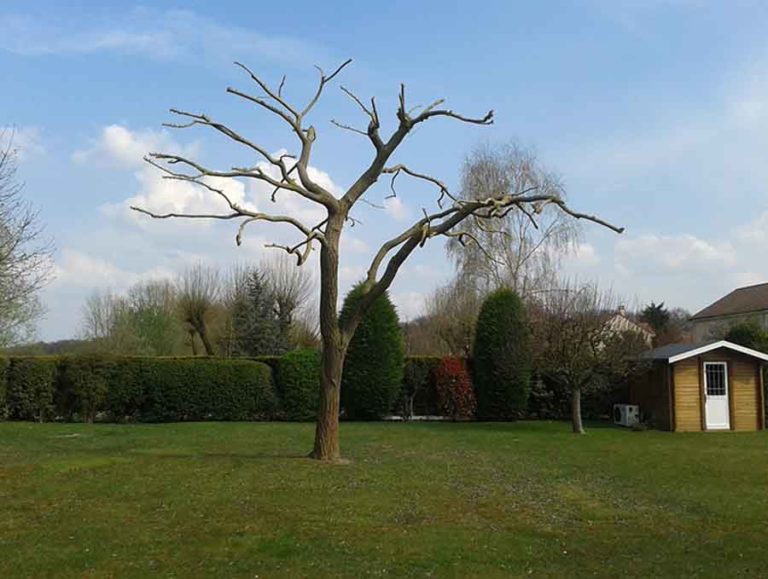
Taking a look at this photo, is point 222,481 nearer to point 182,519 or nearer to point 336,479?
point 336,479

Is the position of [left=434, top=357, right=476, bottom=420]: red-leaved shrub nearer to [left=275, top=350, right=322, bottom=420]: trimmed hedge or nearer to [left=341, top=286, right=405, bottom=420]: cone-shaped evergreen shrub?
[left=341, top=286, right=405, bottom=420]: cone-shaped evergreen shrub

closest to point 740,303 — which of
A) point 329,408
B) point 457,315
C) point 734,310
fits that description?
point 734,310

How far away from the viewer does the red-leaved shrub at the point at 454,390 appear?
82.1ft

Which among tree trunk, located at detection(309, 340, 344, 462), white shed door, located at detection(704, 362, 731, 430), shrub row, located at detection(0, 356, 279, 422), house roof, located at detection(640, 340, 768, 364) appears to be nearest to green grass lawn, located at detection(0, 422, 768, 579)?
tree trunk, located at detection(309, 340, 344, 462)

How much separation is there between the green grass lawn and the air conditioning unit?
6949 millimetres

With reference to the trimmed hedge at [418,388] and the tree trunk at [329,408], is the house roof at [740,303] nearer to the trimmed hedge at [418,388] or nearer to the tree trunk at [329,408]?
the trimmed hedge at [418,388]

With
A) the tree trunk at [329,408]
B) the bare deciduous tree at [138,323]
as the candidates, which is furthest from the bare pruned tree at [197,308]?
the tree trunk at [329,408]

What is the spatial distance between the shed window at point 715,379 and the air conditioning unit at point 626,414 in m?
2.17

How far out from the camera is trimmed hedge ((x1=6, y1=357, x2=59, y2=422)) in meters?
22.6

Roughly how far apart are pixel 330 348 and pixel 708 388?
13197 mm

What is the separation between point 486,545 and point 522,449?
8.78 metres

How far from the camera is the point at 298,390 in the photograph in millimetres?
24016

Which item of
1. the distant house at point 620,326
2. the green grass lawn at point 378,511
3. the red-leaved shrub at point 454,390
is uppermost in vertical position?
the distant house at point 620,326

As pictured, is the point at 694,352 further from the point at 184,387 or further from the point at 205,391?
the point at 184,387
